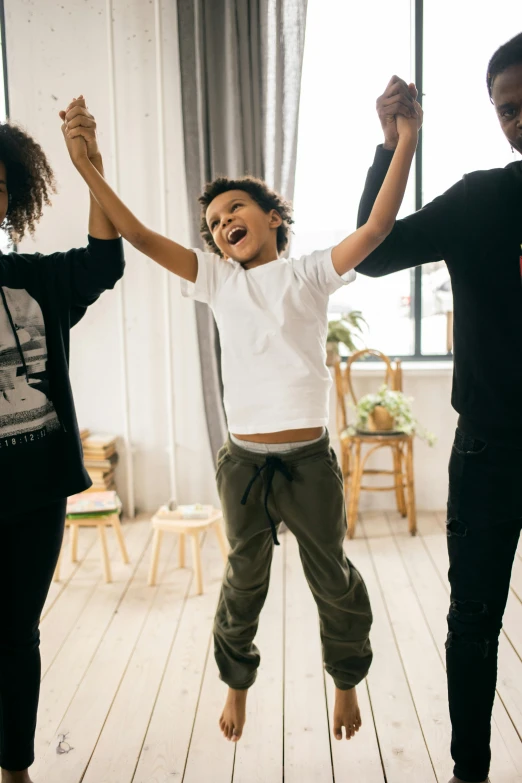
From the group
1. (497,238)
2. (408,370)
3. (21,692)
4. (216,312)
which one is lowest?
(21,692)

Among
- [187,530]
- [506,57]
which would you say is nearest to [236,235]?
[506,57]

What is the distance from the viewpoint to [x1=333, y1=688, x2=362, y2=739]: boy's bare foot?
1553 mm

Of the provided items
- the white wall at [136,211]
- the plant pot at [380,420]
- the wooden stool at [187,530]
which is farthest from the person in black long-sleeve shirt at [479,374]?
the white wall at [136,211]

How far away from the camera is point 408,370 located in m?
3.38

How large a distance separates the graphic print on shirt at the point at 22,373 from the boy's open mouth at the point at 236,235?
0.44 metres

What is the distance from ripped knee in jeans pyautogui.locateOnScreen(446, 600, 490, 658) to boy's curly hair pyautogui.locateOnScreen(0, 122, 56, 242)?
43.5 inches

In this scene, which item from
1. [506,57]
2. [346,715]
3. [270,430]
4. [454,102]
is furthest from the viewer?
[454,102]

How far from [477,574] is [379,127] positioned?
2.83m

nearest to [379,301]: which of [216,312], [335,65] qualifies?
[335,65]

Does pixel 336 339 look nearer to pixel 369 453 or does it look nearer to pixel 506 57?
pixel 369 453

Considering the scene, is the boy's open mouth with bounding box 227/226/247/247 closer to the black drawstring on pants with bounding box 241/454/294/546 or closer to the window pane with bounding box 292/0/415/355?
the black drawstring on pants with bounding box 241/454/294/546

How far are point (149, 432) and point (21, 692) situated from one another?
7.13 feet

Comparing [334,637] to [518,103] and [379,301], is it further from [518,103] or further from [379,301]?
[379,301]

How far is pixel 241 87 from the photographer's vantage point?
300cm
